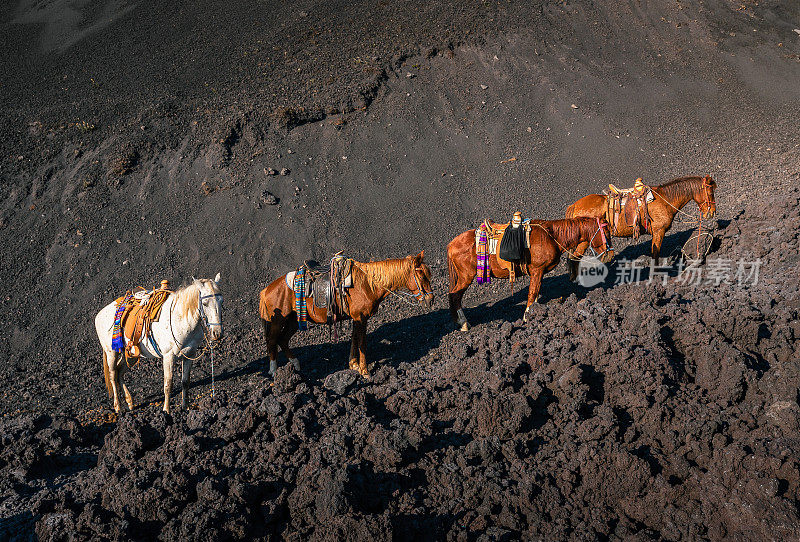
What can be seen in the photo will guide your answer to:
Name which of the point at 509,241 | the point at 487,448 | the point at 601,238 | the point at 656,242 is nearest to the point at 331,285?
the point at 509,241

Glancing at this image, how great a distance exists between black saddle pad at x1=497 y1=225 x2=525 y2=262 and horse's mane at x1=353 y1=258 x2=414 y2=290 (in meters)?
2.02

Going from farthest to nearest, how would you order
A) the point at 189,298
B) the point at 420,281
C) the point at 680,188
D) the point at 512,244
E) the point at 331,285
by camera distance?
the point at 680,188
the point at 512,244
the point at 331,285
the point at 420,281
the point at 189,298

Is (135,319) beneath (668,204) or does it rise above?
above

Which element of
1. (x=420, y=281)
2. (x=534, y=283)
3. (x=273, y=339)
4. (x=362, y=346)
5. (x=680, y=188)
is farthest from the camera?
(x=680, y=188)

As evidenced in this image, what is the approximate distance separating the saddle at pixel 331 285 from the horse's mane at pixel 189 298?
5.07 ft

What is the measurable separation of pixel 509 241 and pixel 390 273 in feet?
8.07

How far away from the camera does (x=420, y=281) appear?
9406mm

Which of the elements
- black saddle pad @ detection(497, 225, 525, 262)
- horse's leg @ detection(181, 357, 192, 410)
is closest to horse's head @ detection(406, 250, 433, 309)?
black saddle pad @ detection(497, 225, 525, 262)

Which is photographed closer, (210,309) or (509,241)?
(210,309)

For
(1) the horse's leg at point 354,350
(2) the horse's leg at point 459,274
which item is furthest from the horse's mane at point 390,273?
(2) the horse's leg at point 459,274

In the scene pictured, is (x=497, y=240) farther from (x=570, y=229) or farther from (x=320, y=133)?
(x=320, y=133)

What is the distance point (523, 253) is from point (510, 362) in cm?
276

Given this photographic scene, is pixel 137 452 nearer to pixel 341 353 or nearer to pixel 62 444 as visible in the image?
pixel 62 444

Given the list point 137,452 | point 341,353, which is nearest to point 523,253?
point 341,353
